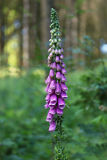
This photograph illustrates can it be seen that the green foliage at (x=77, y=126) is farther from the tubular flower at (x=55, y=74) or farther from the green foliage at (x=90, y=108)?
the tubular flower at (x=55, y=74)

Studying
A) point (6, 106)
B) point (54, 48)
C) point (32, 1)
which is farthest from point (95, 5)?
point (54, 48)

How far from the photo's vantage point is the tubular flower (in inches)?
71.6

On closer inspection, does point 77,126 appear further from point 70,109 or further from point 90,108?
point 90,108

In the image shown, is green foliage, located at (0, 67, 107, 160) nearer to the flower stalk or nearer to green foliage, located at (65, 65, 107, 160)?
green foliage, located at (65, 65, 107, 160)

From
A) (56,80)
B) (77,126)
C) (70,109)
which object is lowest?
(77,126)

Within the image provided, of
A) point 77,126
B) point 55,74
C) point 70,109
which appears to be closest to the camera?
point 55,74

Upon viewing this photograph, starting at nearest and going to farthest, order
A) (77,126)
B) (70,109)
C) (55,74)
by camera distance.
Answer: (55,74) < (70,109) < (77,126)

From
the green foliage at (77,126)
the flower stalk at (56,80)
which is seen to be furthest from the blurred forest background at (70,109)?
the flower stalk at (56,80)

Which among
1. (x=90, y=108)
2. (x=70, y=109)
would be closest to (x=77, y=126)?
(x=70, y=109)

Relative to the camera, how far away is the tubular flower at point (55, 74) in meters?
1.82

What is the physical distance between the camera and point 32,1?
17.2m

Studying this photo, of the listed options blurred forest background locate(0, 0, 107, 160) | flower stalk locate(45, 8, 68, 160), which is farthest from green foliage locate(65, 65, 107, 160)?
flower stalk locate(45, 8, 68, 160)

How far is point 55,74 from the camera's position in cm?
192

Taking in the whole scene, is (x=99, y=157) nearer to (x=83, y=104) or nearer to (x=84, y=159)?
(x=84, y=159)
